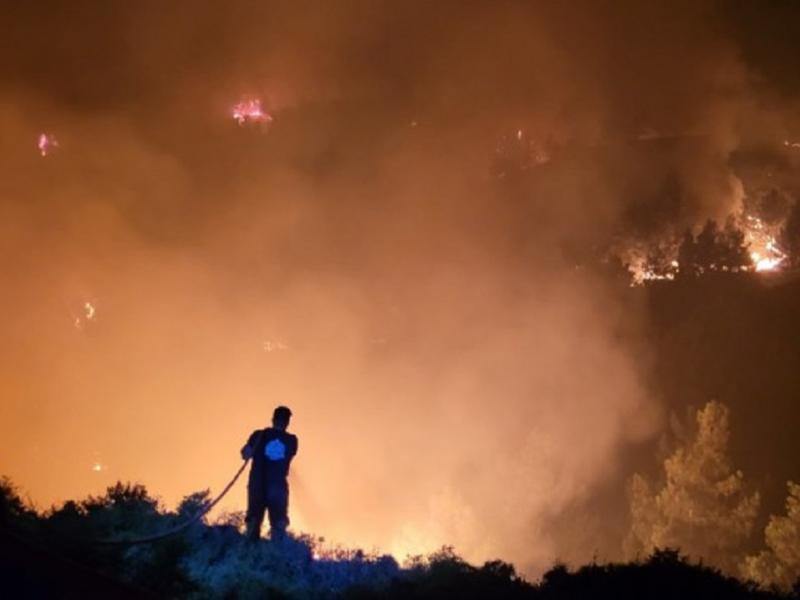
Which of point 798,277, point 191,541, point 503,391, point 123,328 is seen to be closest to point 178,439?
point 123,328

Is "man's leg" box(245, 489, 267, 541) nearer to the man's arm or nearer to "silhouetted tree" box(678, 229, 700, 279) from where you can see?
the man's arm

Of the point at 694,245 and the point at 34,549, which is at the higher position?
the point at 694,245

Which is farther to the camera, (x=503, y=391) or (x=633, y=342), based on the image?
(x=503, y=391)

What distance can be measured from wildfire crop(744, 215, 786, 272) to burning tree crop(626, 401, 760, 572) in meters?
22.6

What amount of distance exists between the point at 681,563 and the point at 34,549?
18.8 feet

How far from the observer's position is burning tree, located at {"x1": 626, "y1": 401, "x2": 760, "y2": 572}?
30078mm

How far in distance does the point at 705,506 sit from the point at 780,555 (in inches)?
151

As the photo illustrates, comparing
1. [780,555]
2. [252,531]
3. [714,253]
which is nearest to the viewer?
[252,531]

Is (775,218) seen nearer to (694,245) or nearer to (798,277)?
(694,245)

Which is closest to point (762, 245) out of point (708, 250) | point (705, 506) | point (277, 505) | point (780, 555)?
point (708, 250)

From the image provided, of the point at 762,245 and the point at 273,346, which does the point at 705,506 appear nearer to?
the point at 762,245

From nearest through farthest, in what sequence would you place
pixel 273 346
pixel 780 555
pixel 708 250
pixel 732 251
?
pixel 780 555 → pixel 732 251 → pixel 708 250 → pixel 273 346

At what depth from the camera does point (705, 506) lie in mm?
30969

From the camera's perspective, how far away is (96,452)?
72062 millimetres
